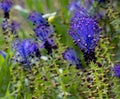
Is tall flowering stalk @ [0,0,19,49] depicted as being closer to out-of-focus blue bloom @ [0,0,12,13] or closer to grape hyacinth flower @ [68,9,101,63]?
out-of-focus blue bloom @ [0,0,12,13]

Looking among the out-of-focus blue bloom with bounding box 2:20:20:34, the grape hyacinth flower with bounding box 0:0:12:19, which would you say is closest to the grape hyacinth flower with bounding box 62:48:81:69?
the out-of-focus blue bloom with bounding box 2:20:20:34

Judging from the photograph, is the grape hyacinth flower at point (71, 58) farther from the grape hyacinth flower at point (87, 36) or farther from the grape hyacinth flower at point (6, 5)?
the grape hyacinth flower at point (6, 5)

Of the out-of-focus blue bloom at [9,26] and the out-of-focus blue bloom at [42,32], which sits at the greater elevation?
the out-of-focus blue bloom at [9,26]

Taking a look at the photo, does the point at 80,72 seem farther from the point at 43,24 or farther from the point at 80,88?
the point at 43,24

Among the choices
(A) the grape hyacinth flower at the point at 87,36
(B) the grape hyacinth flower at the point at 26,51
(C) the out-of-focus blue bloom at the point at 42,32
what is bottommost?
(A) the grape hyacinth flower at the point at 87,36

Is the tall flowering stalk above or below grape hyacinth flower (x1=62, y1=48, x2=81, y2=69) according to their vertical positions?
A: above

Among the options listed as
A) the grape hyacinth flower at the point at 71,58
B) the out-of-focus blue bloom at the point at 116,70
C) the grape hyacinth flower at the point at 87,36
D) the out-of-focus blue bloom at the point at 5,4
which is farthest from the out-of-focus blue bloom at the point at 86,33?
the out-of-focus blue bloom at the point at 5,4

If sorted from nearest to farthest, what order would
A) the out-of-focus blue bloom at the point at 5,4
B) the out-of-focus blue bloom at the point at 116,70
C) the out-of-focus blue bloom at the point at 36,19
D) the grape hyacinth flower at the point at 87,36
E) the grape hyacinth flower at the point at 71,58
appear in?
the grape hyacinth flower at the point at 87,36, the out-of-focus blue bloom at the point at 116,70, the grape hyacinth flower at the point at 71,58, the out-of-focus blue bloom at the point at 36,19, the out-of-focus blue bloom at the point at 5,4

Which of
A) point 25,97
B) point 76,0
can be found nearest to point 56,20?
point 76,0
